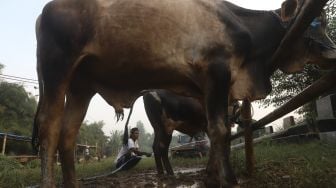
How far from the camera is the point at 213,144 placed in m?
3.21

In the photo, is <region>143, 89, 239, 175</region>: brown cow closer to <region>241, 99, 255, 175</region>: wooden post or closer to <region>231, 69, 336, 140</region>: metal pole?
<region>241, 99, 255, 175</region>: wooden post

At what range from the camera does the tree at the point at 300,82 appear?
1098 centimetres

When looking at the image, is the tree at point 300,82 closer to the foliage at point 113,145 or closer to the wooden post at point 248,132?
the wooden post at point 248,132

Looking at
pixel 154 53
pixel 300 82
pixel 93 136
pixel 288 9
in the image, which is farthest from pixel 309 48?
pixel 93 136

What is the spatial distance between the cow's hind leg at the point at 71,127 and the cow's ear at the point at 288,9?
92.5 inches

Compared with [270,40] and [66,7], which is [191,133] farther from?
[66,7]

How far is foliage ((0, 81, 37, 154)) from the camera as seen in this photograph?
28094 mm

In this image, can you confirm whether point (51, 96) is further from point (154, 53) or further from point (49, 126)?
point (154, 53)

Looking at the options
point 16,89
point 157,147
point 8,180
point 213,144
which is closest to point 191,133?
point 157,147

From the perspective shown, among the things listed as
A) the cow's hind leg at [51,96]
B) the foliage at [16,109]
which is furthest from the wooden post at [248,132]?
the foliage at [16,109]

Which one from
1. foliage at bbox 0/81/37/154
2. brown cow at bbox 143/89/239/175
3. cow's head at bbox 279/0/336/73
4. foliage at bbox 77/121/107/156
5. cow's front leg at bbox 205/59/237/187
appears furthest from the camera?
foliage at bbox 77/121/107/156

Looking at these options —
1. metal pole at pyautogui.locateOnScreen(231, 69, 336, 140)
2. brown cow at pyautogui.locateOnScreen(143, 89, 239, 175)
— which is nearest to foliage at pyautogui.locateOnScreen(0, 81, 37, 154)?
brown cow at pyautogui.locateOnScreen(143, 89, 239, 175)

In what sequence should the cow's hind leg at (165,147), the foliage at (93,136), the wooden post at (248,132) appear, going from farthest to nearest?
the foliage at (93,136)
the cow's hind leg at (165,147)
the wooden post at (248,132)

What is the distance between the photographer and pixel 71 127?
4043mm
